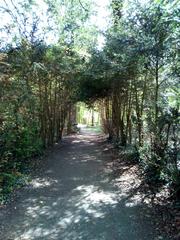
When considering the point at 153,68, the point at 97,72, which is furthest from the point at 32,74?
the point at 153,68

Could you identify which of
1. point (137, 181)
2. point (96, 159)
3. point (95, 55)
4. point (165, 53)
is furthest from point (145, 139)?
point (95, 55)

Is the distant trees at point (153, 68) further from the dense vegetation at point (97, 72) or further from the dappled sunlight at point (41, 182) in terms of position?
the dappled sunlight at point (41, 182)

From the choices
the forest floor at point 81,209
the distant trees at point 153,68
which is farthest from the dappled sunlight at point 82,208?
the distant trees at point 153,68

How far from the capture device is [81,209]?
7301 mm

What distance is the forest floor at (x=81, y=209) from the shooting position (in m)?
5.92

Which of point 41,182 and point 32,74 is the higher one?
point 32,74

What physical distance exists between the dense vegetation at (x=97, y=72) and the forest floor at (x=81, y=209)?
81 centimetres

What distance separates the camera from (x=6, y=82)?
9.62 metres

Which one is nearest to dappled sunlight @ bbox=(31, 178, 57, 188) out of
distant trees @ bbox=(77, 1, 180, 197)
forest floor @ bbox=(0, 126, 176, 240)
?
forest floor @ bbox=(0, 126, 176, 240)

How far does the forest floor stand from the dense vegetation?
81 cm

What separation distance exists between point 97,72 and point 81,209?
8922mm

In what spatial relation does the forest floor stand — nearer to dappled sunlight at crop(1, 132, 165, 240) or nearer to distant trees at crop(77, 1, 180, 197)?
dappled sunlight at crop(1, 132, 165, 240)

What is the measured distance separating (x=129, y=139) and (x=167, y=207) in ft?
28.3

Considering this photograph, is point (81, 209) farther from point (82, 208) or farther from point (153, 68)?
point (153, 68)
